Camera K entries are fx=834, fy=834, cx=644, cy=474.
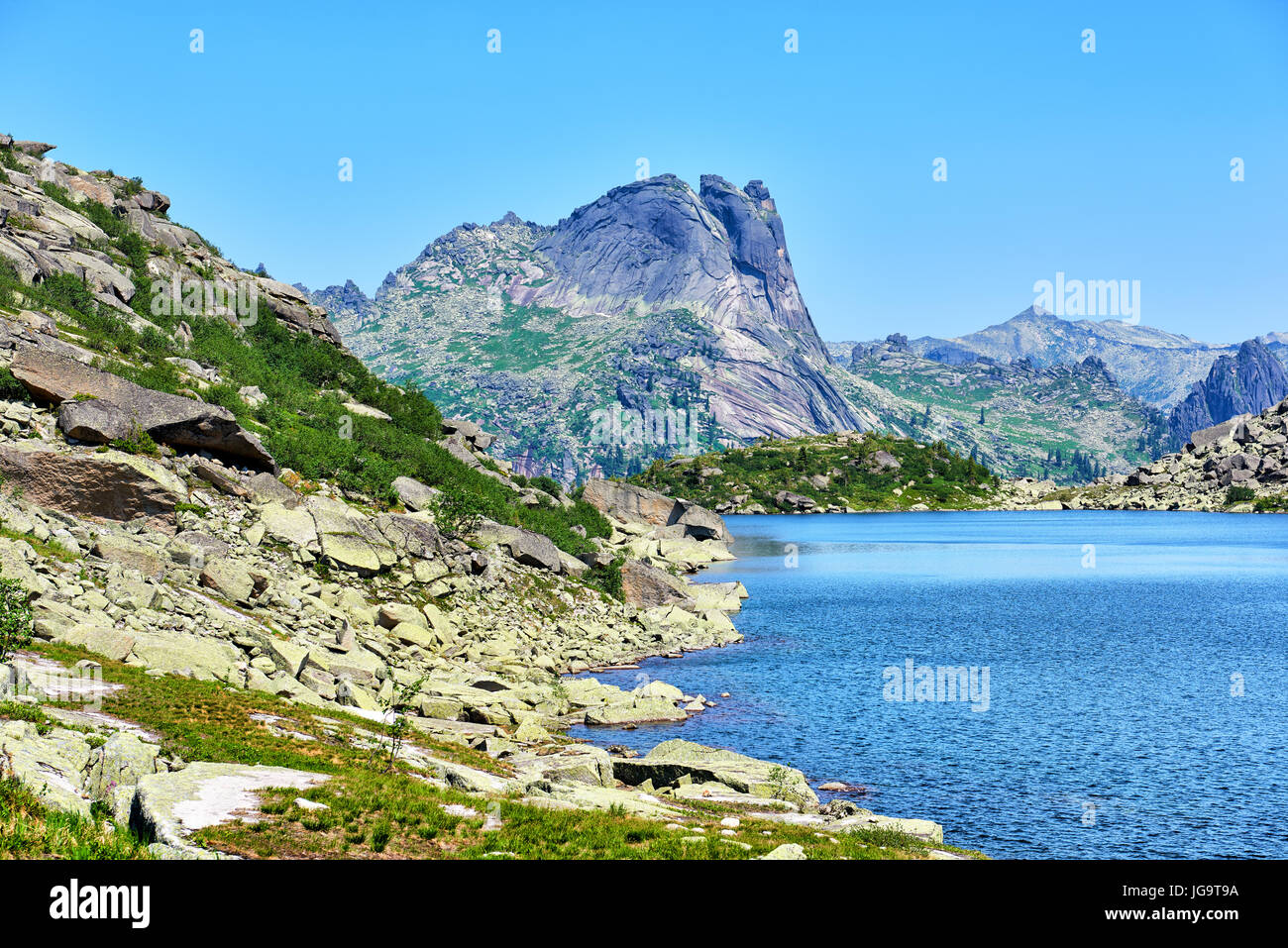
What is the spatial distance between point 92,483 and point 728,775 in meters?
35.5

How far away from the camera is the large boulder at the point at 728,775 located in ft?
108

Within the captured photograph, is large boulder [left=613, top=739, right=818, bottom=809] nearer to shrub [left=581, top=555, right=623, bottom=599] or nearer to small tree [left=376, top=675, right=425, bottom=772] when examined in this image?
small tree [left=376, top=675, right=425, bottom=772]

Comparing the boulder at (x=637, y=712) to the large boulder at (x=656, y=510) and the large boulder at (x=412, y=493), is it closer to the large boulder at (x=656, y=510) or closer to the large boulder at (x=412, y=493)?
the large boulder at (x=412, y=493)

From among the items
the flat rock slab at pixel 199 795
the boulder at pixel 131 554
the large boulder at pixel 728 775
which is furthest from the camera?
the boulder at pixel 131 554

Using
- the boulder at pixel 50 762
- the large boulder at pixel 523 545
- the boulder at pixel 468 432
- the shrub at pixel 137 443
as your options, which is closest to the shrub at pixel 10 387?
the shrub at pixel 137 443

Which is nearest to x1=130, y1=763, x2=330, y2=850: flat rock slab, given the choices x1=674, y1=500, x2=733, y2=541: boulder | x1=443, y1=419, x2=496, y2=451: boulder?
x1=443, y1=419, x2=496, y2=451: boulder

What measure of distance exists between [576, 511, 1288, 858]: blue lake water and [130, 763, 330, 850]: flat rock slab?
23701mm

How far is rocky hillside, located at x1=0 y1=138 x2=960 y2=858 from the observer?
757 inches

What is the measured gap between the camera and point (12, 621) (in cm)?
2523

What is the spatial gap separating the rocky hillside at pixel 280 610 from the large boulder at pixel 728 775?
13cm

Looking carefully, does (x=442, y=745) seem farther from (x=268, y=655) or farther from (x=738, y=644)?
(x=738, y=644)

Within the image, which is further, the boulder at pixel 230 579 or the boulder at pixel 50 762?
the boulder at pixel 230 579

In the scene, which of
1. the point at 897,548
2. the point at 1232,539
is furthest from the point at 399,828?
the point at 1232,539
